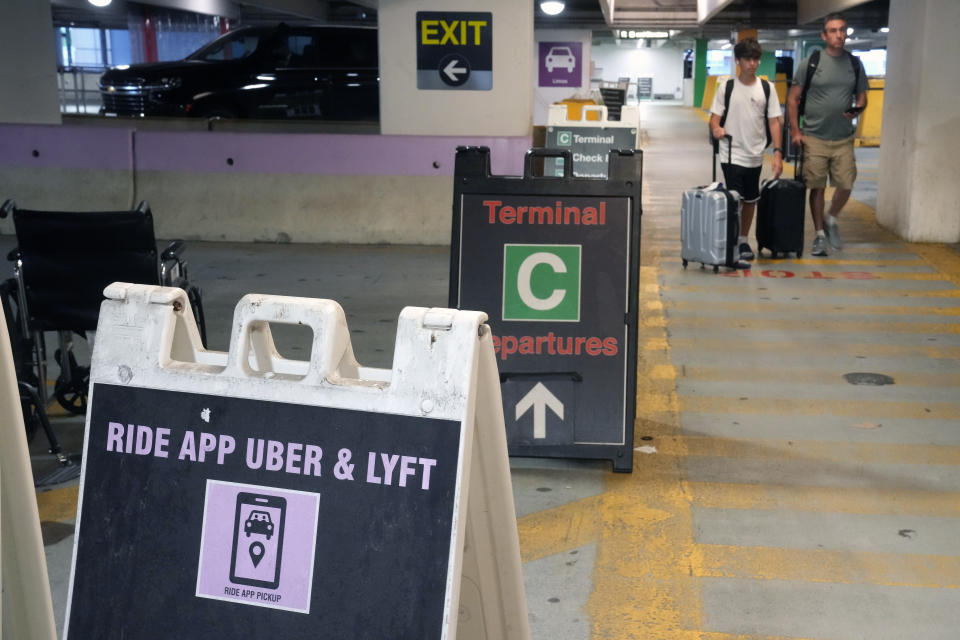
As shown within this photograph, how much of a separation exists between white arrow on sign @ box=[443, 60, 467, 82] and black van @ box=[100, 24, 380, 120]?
240 inches

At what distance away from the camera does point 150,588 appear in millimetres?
2146

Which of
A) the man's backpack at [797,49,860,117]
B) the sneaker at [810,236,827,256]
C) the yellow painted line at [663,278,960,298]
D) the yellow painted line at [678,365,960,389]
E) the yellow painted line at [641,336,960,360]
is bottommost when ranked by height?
the yellow painted line at [678,365,960,389]

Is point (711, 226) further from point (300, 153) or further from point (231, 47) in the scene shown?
point (231, 47)

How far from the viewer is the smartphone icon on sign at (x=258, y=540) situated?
6.83 feet

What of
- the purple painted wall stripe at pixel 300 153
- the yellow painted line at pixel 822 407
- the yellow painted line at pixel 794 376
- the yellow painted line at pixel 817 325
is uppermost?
the purple painted wall stripe at pixel 300 153

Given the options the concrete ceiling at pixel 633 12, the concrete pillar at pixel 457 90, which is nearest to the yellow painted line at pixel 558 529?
the concrete pillar at pixel 457 90

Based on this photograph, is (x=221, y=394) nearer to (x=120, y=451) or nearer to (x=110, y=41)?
(x=120, y=451)

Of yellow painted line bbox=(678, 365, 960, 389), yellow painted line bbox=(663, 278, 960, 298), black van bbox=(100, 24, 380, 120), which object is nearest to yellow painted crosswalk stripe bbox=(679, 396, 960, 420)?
yellow painted line bbox=(678, 365, 960, 389)

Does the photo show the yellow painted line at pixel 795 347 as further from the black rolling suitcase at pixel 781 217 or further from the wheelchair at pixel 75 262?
the wheelchair at pixel 75 262

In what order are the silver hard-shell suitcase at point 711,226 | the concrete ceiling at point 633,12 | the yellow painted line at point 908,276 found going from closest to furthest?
the silver hard-shell suitcase at point 711,226 < the yellow painted line at point 908,276 < the concrete ceiling at point 633,12

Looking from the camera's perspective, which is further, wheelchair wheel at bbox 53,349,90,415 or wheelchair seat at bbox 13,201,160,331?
wheelchair wheel at bbox 53,349,90,415

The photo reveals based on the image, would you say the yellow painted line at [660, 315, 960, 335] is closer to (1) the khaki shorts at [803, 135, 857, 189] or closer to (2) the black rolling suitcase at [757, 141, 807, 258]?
(2) the black rolling suitcase at [757, 141, 807, 258]

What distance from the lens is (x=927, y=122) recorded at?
1042 centimetres

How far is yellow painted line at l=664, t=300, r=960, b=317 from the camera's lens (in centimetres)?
795
